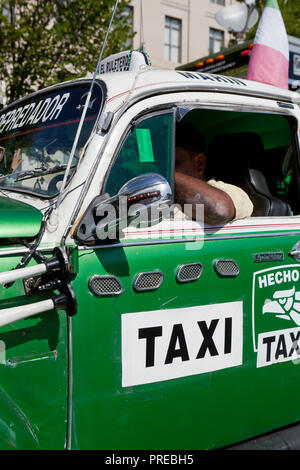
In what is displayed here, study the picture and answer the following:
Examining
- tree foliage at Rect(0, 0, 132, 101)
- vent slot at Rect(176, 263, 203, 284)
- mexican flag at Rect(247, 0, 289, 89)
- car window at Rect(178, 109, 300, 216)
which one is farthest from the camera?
tree foliage at Rect(0, 0, 132, 101)

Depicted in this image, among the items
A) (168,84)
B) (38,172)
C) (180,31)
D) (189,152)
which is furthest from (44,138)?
(180,31)

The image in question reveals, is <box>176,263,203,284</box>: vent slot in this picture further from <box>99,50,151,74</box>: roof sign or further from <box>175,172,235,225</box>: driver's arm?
<box>99,50,151,74</box>: roof sign

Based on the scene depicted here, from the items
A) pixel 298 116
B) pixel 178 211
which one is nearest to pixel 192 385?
pixel 178 211

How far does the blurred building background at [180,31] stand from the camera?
20.9 m

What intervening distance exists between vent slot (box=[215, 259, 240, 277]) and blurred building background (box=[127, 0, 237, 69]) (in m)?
19.9

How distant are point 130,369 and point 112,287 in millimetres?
359

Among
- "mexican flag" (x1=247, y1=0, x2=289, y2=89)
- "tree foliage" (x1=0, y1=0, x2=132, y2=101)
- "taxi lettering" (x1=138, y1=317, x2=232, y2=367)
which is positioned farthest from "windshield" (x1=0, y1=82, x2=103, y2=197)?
"tree foliage" (x1=0, y1=0, x2=132, y2=101)

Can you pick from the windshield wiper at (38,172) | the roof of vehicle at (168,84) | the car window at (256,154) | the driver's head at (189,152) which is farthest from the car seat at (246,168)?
the windshield wiper at (38,172)

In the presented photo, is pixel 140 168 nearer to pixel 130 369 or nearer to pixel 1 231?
pixel 1 231

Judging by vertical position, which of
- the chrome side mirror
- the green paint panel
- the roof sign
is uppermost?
the roof sign

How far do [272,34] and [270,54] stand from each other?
195mm

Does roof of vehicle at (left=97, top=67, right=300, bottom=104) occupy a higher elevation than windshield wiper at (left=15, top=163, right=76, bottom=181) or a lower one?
higher

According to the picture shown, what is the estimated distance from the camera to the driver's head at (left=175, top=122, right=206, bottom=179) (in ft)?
8.83

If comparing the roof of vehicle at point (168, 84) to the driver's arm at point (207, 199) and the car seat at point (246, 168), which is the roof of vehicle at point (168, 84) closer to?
the car seat at point (246, 168)
